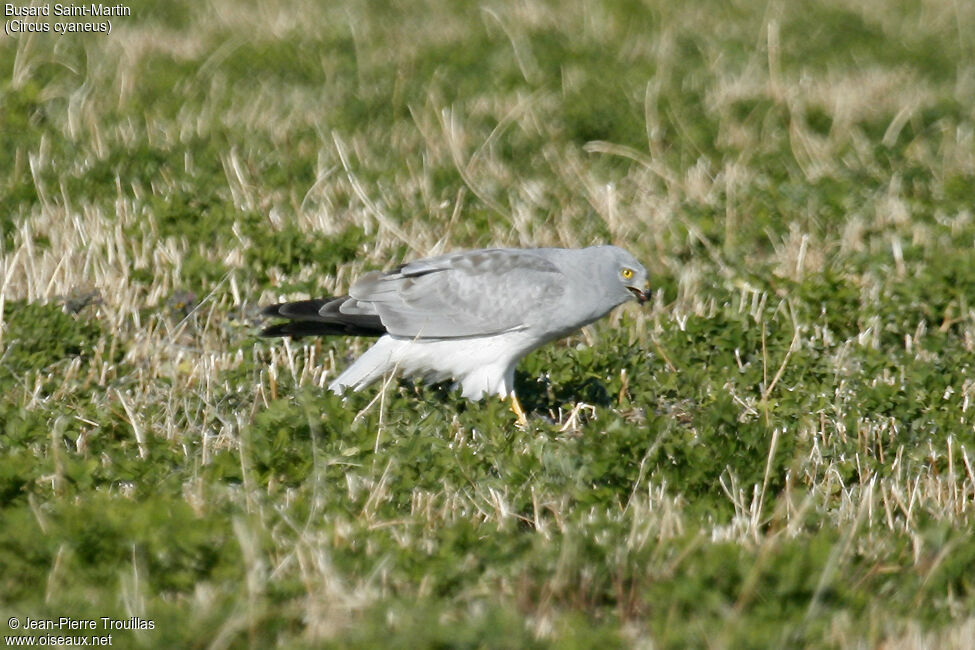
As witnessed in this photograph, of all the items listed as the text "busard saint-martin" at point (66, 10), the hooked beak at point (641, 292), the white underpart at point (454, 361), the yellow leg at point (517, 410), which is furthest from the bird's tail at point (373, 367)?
the text "busard saint-martin" at point (66, 10)

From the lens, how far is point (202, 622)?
3.43 meters

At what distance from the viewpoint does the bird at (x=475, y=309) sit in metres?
5.75

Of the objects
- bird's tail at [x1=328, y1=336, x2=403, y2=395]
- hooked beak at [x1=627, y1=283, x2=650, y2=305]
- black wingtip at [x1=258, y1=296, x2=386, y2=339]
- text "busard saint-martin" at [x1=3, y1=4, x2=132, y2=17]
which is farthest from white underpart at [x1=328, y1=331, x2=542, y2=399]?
text "busard saint-martin" at [x1=3, y1=4, x2=132, y2=17]

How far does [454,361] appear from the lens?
5.97 m

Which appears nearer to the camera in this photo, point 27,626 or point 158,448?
point 27,626

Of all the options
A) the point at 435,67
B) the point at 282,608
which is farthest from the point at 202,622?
the point at 435,67

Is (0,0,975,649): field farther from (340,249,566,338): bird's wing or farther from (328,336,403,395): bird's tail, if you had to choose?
(340,249,566,338): bird's wing

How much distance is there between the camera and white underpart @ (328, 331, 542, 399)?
19.2ft

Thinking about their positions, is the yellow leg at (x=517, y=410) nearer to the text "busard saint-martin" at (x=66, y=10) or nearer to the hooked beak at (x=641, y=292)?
the hooked beak at (x=641, y=292)

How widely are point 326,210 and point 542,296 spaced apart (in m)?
2.51

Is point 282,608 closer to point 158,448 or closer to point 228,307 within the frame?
point 158,448

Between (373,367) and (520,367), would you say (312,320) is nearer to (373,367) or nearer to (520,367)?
(373,367)

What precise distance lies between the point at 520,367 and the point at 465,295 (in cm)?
66

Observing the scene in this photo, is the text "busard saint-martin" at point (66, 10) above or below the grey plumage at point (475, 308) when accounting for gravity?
below
